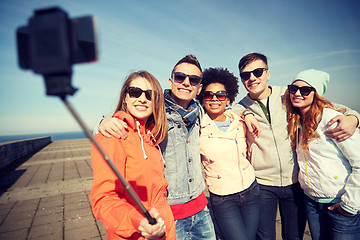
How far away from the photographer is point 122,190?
1.48m

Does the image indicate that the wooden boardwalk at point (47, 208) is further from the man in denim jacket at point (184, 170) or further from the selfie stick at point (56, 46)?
the selfie stick at point (56, 46)

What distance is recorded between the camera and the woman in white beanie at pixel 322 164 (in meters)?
1.99

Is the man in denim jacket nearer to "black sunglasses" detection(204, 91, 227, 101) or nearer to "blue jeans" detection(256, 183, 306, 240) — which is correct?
"black sunglasses" detection(204, 91, 227, 101)

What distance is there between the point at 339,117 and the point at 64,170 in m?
Result: 9.91

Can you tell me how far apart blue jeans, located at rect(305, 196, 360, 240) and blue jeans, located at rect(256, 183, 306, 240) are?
0.20 metres

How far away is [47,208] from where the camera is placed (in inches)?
189

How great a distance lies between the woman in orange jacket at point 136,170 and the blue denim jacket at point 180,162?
0.20 metres

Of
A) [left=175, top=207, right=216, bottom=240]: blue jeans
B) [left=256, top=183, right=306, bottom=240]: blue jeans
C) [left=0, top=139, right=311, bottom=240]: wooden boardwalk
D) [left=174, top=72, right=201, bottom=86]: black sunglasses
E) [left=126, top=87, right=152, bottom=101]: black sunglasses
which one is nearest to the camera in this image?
[left=126, top=87, right=152, bottom=101]: black sunglasses

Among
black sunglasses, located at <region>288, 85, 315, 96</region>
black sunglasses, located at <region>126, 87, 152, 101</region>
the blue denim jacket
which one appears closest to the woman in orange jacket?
black sunglasses, located at <region>126, 87, 152, 101</region>

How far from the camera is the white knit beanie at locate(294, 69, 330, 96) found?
2.29 m

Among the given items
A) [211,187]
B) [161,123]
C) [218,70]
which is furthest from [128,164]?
[218,70]

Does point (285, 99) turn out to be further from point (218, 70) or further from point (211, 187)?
point (211, 187)

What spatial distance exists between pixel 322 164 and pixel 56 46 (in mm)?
2620

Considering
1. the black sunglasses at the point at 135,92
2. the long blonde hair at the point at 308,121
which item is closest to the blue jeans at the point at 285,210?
the long blonde hair at the point at 308,121
